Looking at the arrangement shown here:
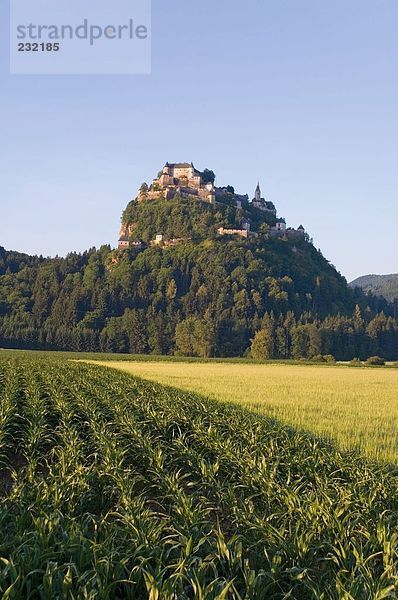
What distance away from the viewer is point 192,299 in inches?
5876

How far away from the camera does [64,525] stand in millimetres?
6051

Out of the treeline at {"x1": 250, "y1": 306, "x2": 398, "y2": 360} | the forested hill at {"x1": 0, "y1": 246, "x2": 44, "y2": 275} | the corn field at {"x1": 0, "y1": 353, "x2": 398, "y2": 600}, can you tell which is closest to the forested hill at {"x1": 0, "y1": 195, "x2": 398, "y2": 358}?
the treeline at {"x1": 250, "y1": 306, "x2": 398, "y2": 360}

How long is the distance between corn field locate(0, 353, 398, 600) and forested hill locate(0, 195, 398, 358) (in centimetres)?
9407

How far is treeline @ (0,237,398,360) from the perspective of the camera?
373ft

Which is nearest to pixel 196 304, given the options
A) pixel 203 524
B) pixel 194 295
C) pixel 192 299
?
pixel 192 299

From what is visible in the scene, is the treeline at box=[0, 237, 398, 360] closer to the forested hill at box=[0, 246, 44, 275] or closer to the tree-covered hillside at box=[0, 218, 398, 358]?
the tree-covered hillside at box=[0, 218, 398, 358]

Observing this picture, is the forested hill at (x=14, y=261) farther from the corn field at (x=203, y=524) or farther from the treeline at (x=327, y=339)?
the corn field at (x=203, y=524)

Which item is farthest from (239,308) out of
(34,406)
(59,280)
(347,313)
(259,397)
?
(34,406)

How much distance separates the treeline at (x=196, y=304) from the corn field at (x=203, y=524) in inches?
3679

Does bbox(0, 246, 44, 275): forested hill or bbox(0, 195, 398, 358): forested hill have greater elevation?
bbox(0, 246, 44, 275): forested hill

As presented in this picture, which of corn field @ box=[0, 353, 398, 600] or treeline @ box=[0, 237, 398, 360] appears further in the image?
treeline @ box=[0, 237, 398, 360]

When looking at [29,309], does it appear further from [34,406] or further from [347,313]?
[34,406]

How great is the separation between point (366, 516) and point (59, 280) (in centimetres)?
15862

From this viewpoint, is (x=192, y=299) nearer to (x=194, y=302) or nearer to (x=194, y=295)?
(x=194, y=302)
